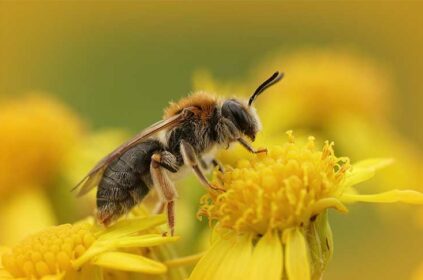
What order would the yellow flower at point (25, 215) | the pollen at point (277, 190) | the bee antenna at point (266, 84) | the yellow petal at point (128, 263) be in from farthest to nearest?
the yellow flower at point (25, 215) < the bee antenna at point (266, 84) < the pollen at point (277, 190) < the yellow petal at point (128, 263)

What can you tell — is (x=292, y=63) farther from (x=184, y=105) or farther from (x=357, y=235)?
(x=184, y=105)

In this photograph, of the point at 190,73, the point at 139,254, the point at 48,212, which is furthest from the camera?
the point at 190,73

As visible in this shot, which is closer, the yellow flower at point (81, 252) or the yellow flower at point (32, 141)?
the yellow flower at point (81, 252)

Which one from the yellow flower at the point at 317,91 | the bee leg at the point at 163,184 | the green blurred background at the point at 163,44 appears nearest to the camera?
the bee leg at the point at 163,184

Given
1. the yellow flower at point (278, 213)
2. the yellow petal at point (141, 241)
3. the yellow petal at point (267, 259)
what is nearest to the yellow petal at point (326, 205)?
the yellow flower at point (278, 213)

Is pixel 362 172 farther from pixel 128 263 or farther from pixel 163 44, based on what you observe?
pixel 163 44

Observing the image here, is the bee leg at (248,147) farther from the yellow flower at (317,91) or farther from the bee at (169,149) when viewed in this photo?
the yellow flower at (317,91)

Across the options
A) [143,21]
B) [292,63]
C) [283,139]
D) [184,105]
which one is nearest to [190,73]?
[143,21]

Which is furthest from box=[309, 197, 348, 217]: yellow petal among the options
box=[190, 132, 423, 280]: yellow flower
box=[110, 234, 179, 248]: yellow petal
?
box=[110, 234, 179, 248]: yellow petal

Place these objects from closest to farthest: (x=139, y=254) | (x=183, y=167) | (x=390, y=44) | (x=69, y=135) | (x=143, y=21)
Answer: (x=139, y=254)
(x=183, y=167)
(x=69, y=135)
(x=390, y=44)
(x=143, y=21)
